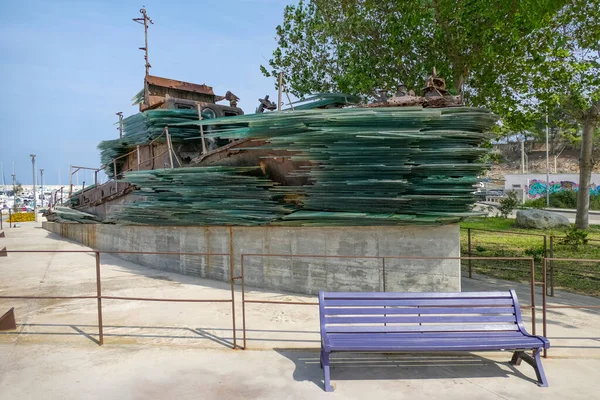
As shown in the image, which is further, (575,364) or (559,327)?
(559,327)

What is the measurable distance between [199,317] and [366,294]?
288 cm

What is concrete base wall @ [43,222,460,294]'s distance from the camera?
668 cm

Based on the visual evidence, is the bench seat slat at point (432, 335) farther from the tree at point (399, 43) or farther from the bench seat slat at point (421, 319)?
the tree at point (399, 43)

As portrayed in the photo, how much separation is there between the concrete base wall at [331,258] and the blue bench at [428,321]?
2.23 meters

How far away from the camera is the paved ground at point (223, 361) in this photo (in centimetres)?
383

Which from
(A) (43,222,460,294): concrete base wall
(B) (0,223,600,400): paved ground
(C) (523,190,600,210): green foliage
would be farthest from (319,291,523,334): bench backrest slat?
(C) (523,190,600,210): green foliage

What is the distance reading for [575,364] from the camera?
4.43 m

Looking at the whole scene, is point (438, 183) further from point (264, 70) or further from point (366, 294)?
point (264, 70)

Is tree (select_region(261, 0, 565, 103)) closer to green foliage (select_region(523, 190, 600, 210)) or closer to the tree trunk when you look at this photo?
the tree trunk

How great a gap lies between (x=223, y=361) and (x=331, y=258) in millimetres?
3189

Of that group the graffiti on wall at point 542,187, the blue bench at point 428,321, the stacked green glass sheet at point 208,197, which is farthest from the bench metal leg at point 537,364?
the graffiti on wall at point 542,187

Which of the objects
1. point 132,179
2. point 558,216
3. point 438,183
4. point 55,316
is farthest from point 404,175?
point 558,216

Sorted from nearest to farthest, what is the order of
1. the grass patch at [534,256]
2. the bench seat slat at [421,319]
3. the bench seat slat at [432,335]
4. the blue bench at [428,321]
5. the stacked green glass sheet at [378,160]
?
the blue bench at [428,321] → the bench seat slat at [432,335] → the bench seat slat at [421,319] → the stacked green glass sheet at [378,160] → the grass patch at [534,256]

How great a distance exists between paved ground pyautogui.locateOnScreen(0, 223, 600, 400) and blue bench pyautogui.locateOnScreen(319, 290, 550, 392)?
36 centimetres
